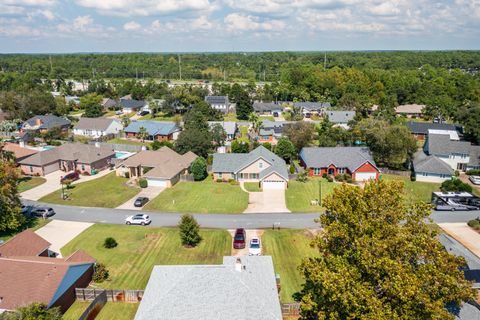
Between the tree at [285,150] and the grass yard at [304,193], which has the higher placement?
the tree at [285,150]

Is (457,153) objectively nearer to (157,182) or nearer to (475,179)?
(475,179)

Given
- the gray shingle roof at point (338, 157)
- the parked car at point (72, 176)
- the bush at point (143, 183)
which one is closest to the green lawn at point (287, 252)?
the gray shingle roof at point (338, 157)

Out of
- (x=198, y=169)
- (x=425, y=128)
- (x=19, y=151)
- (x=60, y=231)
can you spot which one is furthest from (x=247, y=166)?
(x=425, y=128)

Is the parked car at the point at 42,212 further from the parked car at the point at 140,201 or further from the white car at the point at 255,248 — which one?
the white car at the point at 255,248

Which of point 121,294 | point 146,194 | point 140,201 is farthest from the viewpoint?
point 146,194

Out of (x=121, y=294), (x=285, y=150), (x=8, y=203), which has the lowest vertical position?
(x=121, y=294)

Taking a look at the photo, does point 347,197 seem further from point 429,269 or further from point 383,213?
point 429,269
